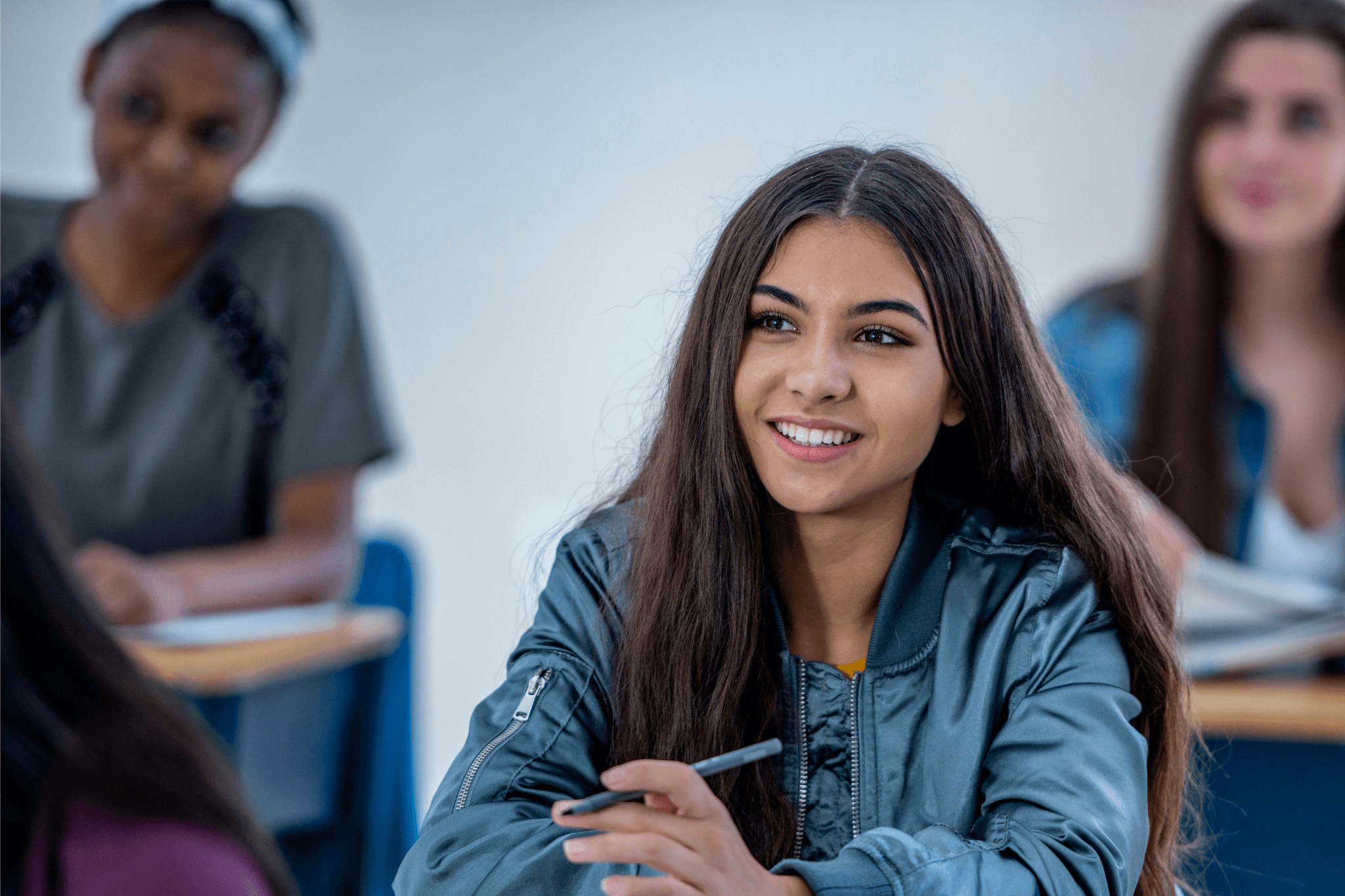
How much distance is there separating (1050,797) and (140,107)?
5.85 feet

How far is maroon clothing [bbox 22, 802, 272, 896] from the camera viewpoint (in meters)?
0.61

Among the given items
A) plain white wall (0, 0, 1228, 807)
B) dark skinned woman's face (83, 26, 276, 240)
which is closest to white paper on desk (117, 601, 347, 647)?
dark skinned woman's face (83, 26, 276, 240)

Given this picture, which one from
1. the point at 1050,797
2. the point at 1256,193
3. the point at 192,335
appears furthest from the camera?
the point at 1256,193

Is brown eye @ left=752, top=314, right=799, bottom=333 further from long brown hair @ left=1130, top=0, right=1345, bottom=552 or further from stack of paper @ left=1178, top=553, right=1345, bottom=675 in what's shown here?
long brown hair @ left=1130, top=0, right=1345, bottom=552

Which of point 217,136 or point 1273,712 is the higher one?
point 217,136

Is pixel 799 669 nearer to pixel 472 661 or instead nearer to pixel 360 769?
pixel 360 769

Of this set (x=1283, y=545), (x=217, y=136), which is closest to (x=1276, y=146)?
(x=1283, y=545)

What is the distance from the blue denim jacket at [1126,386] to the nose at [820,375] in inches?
54.7

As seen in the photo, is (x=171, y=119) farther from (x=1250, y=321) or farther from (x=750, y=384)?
(x=1250, y=321)

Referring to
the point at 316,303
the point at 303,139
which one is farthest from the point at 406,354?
the point at 316,303

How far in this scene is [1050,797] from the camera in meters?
0.86

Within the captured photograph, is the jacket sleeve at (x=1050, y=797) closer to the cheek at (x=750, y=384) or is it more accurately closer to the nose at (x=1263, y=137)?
the cheek at (x=750, y=384)

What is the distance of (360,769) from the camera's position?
2219 millimetres

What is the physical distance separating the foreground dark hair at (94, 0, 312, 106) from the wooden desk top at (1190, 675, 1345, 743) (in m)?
1.77
